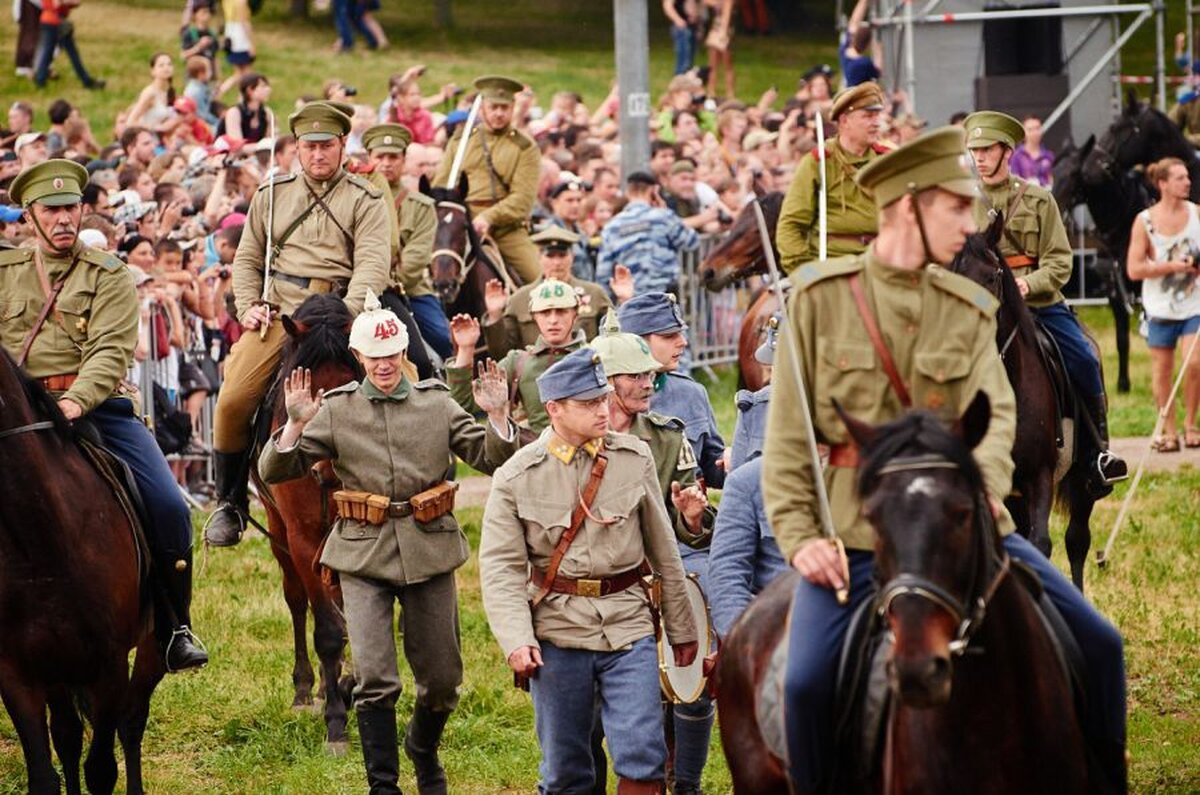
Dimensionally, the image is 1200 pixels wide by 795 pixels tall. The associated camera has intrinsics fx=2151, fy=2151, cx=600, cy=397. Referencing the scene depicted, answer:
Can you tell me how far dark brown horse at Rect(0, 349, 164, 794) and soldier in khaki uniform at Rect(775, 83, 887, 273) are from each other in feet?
14.3

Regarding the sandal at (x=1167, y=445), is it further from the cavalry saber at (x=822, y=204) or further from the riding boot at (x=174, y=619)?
the riding boot at (x=174, y=619)

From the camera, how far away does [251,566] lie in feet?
51.7

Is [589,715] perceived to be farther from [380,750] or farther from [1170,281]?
[1170,281]

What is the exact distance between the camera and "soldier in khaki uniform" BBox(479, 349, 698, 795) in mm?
8219

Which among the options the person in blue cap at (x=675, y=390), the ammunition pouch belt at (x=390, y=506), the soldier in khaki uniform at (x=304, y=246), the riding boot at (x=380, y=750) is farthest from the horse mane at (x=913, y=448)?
the soldier in khaki uniform at (x=304, y=246)

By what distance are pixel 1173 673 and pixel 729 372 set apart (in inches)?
451

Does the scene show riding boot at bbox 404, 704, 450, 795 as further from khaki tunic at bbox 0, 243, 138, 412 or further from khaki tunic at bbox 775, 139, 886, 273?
khaki tunic at bbox 775, 139, 886, 273

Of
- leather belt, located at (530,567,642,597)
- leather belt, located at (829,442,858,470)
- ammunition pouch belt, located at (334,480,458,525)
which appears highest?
leather belt, located at (829,442,858,470)

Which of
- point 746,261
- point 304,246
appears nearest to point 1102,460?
point 746,261

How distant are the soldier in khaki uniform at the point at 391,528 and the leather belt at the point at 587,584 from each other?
1.26 m

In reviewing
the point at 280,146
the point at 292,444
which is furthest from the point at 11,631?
the point at 280,146

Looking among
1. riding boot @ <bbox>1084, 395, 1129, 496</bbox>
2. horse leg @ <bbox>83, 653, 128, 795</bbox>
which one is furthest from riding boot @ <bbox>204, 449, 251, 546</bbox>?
riding boot @ <bbox>1084, 395, 1129, 496</bbox>

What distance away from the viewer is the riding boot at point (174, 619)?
10.5 meters

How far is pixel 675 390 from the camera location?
10.4m
